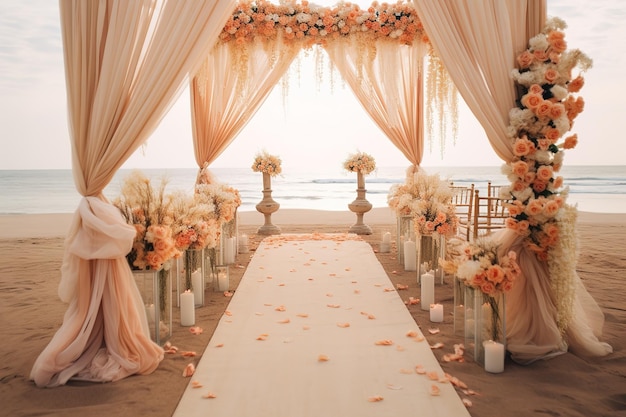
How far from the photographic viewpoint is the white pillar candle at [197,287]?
3.65m

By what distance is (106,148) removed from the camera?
8.65 feet

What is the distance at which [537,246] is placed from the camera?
2.75 meters

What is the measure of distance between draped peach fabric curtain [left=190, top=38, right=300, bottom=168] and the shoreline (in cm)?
359

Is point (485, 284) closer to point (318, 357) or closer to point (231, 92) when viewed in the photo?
point (318, 357)

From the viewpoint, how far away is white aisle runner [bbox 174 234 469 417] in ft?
6.93

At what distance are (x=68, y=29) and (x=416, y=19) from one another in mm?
4282

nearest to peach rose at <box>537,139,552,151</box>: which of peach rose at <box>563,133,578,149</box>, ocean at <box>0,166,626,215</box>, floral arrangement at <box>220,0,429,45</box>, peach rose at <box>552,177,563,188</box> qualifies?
peach rose at <box>563,133,578,149</box>

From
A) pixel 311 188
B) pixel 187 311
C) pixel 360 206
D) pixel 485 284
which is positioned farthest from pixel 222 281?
pixel 311 188

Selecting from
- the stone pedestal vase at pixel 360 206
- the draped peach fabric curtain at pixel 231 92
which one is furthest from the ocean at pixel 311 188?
the draped peach fabric curtain at pixel 231 92

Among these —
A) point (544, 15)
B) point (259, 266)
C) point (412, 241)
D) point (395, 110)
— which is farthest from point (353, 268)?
point (544, 15)

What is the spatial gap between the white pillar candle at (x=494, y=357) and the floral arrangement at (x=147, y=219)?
190 cm

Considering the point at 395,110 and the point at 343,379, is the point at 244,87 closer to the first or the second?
the point at 395,110

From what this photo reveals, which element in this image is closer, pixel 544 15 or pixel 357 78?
pixel 544 15

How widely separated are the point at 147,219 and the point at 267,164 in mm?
4296
